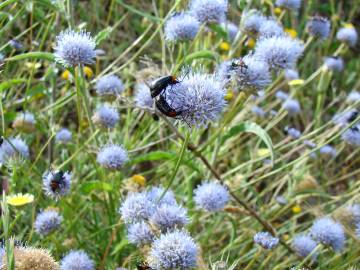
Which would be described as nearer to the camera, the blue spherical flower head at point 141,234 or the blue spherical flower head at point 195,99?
the blue spherical flower head at point 195,99

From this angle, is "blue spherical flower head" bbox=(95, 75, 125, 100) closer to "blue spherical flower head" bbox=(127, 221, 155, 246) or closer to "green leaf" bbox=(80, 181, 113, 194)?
"green leaf" bbox=(80, 181, 113, 194)

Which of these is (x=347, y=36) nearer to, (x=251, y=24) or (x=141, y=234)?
(x=251, y=24)

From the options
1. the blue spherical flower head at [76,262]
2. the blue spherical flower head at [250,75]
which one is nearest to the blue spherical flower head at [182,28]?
the blue spherical flower head at [250,75]

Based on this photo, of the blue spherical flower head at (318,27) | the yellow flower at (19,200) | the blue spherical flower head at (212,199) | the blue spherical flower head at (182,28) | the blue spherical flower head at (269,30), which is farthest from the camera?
the blue spherical flower head at (318,27)

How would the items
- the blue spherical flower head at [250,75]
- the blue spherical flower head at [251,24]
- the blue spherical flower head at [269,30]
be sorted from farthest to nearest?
the blue spherical flower head at [251,24]
the blue spherical flower head at [269,30]
the blue spherical flower head at [250,75]

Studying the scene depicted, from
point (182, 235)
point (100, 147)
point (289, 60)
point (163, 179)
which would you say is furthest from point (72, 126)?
point (182, 235)

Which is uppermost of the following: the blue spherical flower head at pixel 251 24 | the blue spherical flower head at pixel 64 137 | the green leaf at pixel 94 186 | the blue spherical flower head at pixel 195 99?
the blue spherical flower head at pixel 64 137

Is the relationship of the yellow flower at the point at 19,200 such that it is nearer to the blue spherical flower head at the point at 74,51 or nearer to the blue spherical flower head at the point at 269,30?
the blue spherical flower head at the point at 74,51
